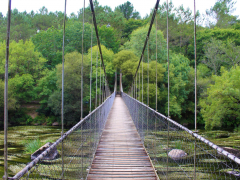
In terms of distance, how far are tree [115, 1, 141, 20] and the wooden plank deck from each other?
42318mm

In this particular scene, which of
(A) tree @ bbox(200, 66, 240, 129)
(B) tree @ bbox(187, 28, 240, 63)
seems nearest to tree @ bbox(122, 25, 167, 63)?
(B) tree @ bbox(187, 28, 240, 63)

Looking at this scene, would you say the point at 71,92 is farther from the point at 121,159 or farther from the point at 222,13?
the point at 222,13

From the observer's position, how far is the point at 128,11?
1751 inches

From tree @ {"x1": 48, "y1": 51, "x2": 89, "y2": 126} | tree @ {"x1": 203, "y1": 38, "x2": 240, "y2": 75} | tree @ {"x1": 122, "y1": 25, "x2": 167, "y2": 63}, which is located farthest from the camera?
tree @ {"x1": 122, "y1": 25, "x2": 167, "y2": 63}

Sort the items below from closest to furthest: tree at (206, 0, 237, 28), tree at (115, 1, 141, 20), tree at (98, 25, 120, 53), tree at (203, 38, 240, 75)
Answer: tree at (203, 38, 240, 75)
tree at (206, 0, 237, 28)
tree at (98, 25, 120, 53)
tree at (115, 1, 141, 20)

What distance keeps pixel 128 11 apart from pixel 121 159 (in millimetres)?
44166

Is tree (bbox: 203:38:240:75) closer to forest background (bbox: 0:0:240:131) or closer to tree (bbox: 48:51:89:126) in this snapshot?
forest background (bbox: 0:0:240:131)

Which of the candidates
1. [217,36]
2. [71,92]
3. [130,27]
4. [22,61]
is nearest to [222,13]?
[217,36]

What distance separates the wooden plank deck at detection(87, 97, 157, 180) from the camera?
2525 mm

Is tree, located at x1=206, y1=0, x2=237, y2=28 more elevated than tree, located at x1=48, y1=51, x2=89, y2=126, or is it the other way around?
tree, located at x1=206, y1=0, x2=237, y2=28

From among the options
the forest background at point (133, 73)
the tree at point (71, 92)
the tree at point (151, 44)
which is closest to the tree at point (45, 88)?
the forest background at point (133, 73)

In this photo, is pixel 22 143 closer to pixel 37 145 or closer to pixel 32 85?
pixel 37 145

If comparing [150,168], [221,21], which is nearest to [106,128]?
[150,168]

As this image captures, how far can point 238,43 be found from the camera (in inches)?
835
